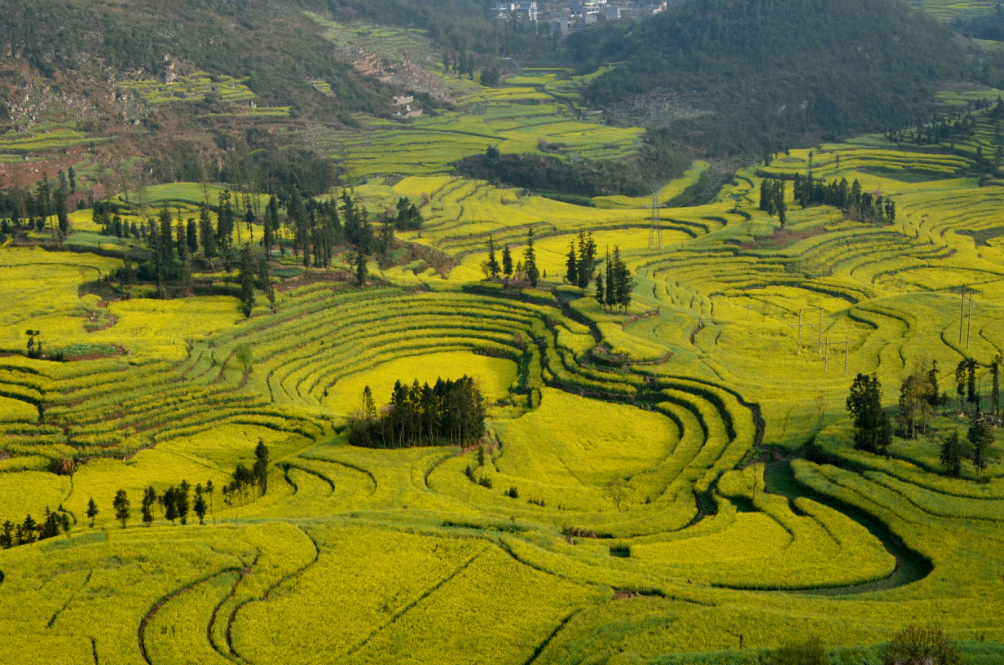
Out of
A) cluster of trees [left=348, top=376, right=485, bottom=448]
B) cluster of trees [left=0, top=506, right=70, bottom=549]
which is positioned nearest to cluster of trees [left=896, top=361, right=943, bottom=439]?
cluster of trees [left=348, top=376, right=485, bottom=448]

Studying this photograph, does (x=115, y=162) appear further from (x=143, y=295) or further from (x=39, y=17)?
(x=143, y=295)

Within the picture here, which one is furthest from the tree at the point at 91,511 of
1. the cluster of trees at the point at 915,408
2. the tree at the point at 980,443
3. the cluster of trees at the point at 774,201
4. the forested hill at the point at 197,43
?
the forested hill at the point at 197,43

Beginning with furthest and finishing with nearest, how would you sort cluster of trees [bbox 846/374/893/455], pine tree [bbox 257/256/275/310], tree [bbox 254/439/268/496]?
pine tree [bbox 257/256/275/310] → tree [bbox 254/439/268/496] → cluster of trees [bbox 846/374/893/455]

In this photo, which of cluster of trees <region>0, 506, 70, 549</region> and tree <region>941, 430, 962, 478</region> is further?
tree <region>941, 430, 962, 478</region>

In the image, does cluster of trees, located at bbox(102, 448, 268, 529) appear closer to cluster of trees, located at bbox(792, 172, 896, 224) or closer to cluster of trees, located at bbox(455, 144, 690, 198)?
cluster of trees, located at bbox(792, 172, 896, 224)

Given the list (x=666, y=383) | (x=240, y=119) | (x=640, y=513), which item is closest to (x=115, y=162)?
(x=240, y=119)

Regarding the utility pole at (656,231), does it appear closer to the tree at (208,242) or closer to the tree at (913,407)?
the tree at (208,242)
